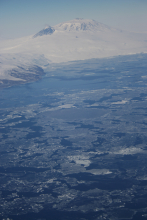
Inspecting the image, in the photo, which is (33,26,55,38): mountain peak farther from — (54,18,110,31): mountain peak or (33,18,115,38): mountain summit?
(54,18,110,31): mountain peak

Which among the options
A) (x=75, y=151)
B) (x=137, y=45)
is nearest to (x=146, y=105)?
(x=75, y=151)

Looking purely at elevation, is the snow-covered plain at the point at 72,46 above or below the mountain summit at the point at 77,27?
below

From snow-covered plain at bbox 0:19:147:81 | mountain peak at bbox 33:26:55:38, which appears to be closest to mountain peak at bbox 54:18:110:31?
snow-covered plain at bbox 0:19:147:81

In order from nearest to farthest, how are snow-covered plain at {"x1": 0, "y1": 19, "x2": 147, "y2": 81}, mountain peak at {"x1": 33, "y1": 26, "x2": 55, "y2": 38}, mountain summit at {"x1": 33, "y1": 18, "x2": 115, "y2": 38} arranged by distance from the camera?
snow-covered plain at {"x1": 0, "y1": 19, "x2": 147, "y2": 81} → mountain peak at {"x1": 33, "y1": 26, "x2": 55, "y2": 38} → mountain summit at {"x1": 33, "y1": 18, "x2": 115, "y2": 38}

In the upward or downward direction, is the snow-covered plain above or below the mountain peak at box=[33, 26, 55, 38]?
below

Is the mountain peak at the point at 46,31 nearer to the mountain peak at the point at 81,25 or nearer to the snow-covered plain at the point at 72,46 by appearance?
the snow-covered plain at the point at 72,46

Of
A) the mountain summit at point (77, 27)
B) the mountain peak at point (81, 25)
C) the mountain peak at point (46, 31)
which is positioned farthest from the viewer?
the mountain peak at point (81, 25)

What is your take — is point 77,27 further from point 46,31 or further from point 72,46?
point 72,46

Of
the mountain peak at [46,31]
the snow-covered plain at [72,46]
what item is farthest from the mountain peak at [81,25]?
the mountain peak at [46,31]

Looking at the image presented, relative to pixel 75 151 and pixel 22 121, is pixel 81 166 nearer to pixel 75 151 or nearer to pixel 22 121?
pixel 75 151
